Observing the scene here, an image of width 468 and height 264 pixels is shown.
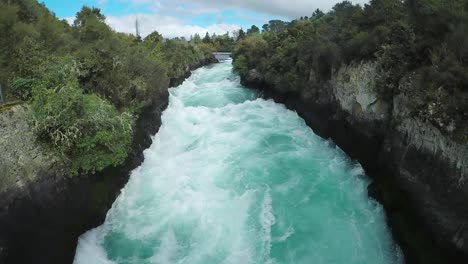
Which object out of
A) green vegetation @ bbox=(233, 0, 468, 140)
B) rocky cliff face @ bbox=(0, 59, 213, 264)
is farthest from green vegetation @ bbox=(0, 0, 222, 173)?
green vegetation @ bbox=(233, 0, 468, 140)

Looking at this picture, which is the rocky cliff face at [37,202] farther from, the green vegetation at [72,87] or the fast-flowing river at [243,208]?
the fast-flowing river at [243,208]

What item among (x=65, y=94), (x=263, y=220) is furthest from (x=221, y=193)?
(x=65, y=94)

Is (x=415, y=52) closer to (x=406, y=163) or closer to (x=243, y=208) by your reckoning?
(x=406, y=163)

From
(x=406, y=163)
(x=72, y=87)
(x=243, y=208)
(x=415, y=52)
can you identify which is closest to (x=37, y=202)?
(x=72, y=87)

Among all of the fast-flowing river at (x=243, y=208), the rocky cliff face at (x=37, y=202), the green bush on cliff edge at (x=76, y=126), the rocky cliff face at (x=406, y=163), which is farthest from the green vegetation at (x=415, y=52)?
the rocky cliff face at (x=37, y=202)

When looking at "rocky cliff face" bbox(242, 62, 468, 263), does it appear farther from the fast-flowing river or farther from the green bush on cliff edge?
the green bush on cliff edge
